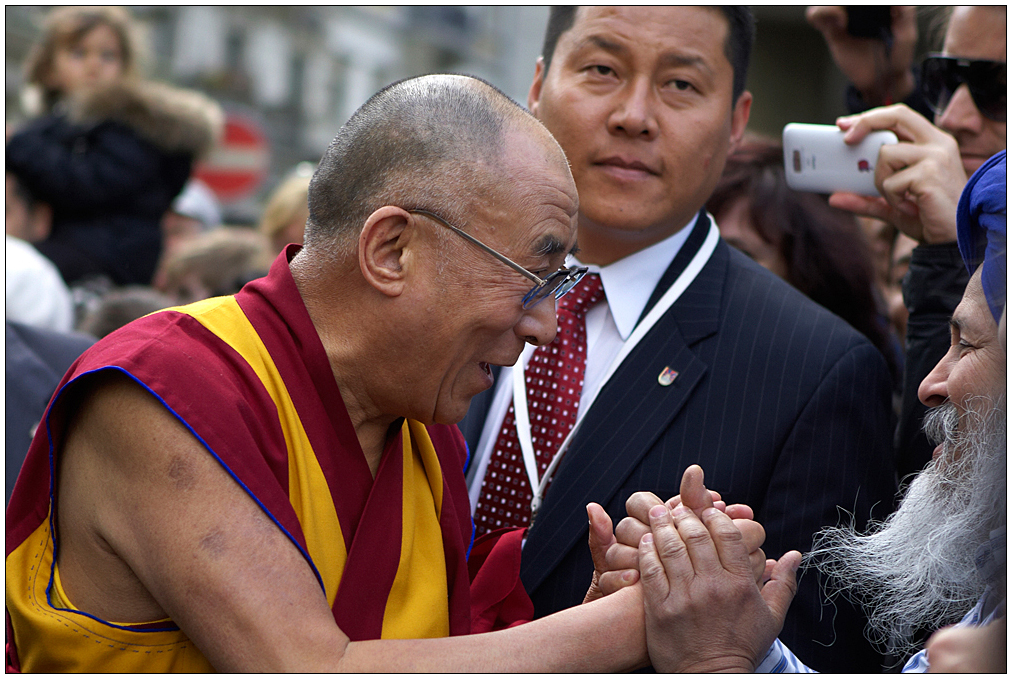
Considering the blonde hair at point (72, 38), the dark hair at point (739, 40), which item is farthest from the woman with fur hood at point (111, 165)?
the dark hair at point (739, 40)

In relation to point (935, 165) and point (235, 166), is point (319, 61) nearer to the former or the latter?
point (235, 166)

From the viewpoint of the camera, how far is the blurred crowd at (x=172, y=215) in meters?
3.15

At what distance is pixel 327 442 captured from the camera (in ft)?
6.44

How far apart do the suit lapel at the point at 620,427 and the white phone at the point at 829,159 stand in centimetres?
70

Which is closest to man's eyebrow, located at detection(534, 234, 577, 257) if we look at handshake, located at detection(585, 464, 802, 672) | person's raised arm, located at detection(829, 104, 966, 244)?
handshake, located at detection(585, 464, 802, 672)

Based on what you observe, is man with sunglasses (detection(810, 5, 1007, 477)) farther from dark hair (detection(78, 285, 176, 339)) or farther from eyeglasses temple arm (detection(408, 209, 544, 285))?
dark hair (detection(78, 285, 176, 339))

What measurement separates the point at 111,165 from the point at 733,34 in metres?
3.30

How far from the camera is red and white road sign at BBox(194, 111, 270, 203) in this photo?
50.4ft

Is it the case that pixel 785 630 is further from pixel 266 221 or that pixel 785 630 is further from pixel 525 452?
pixel 266 221

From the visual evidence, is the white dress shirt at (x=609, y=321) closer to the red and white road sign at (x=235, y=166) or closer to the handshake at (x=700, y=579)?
the handshake at (x=700, y=579)

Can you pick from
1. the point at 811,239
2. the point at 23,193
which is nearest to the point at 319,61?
the point at 23,193

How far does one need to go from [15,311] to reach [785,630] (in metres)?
3.09

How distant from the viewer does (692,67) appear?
2.84 m

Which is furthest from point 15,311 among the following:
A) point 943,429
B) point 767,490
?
point 943,429
